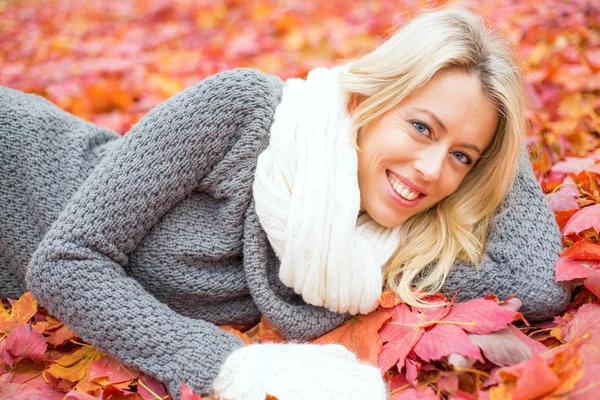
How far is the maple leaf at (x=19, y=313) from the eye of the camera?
1.55 m

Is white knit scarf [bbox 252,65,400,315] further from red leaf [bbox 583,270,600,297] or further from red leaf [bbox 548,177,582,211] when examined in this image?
red leaf [bbox 548,177,582,211]

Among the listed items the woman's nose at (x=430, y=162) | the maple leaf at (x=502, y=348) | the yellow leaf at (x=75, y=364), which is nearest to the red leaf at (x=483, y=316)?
the maple leaf at (x=502, y=348)

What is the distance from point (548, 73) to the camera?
8.74 ft

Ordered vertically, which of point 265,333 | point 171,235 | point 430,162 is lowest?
point 265,333

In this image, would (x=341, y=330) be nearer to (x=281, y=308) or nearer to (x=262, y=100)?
(x=281, y=308)

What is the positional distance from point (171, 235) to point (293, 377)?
0.53 metres

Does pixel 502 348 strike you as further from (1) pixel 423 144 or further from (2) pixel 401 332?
(1) pixel 423 144

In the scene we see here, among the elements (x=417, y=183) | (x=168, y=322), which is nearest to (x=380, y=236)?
(x=417, y=183)

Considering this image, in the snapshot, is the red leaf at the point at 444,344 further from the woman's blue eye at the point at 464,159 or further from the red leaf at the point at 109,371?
the red leaf at the point at 109,371

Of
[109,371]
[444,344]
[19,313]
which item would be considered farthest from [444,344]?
[19,313]

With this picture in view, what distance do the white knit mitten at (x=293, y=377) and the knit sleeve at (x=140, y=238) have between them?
0.05m

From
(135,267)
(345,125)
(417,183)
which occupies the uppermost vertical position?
(345,125)

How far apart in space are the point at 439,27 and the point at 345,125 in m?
0.38

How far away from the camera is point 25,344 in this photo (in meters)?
1.45
